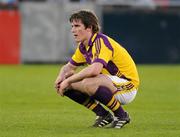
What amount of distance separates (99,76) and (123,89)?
411 millimetres

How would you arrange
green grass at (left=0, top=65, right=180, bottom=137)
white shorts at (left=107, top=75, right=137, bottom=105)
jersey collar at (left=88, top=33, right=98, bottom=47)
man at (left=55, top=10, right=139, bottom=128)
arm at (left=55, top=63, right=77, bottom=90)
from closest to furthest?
green grass at (left=0, top=65, right=180, bottom=137)
man at (left=55, top=10, right=139, bottom=128)
jersey collar at (left=88, top=33, right=98, bottom=47)
white shorts at (left=107, top=75, right=137, bottom=105)
arm at (left=55, top=63, right=77, bottom=90)

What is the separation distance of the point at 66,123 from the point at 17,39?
16966 mm

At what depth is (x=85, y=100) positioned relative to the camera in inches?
388

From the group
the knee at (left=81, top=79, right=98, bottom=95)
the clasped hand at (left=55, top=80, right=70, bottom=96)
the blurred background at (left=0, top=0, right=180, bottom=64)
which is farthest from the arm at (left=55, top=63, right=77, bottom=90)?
the blurred background at (left=0, top=0, right=180, bottom=64)

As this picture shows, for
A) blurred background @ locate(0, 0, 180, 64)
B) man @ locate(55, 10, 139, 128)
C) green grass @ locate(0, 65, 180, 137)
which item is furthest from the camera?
blurred background @ locate(0, 0, 180, 64)

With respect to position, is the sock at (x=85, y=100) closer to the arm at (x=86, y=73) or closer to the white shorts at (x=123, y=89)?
the arm at (x=86, y=73)

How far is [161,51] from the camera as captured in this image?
2827cm

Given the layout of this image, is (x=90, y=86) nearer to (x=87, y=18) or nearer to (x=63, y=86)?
(x=63, y=86)

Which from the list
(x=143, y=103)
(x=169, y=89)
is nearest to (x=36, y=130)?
(x=143, y=103)

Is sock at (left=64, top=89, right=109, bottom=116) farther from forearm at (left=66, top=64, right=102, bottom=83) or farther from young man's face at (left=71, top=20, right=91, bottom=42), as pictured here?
young man's face at (left=71, top=20, right=91, bottom=42)

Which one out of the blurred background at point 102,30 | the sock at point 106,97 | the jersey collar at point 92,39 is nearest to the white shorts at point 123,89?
the sock at point 106,97

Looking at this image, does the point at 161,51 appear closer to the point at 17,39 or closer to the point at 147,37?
the point at 147,37

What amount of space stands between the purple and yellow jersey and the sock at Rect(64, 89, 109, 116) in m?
0.38

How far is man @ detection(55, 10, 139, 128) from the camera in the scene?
31.2ft
